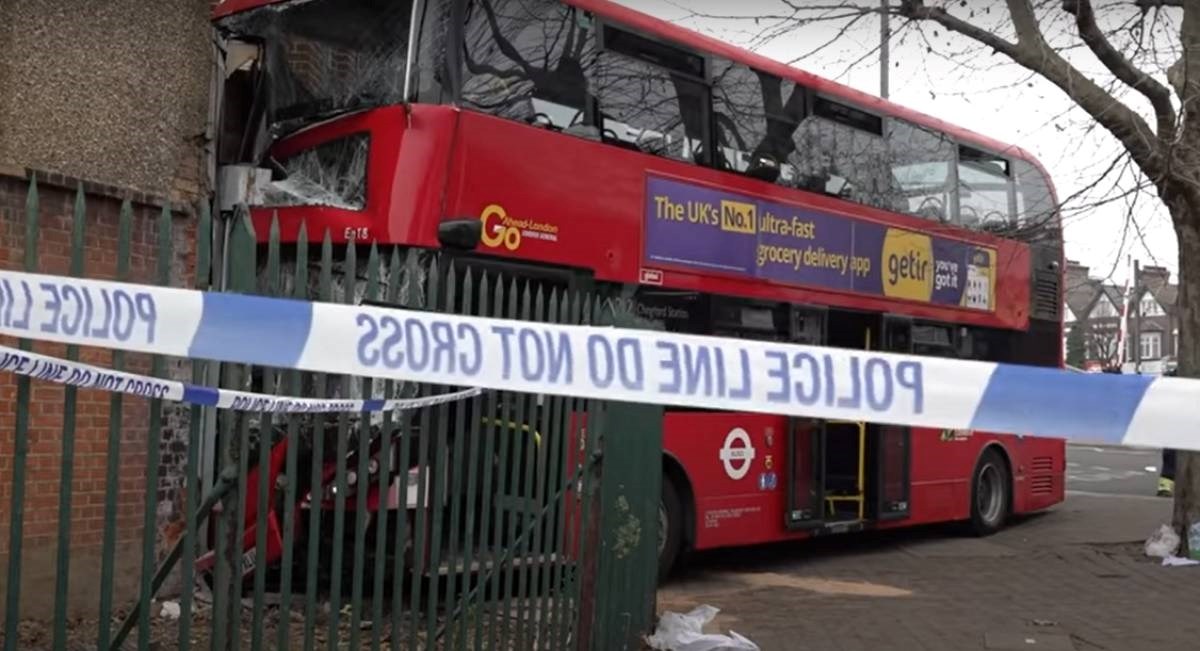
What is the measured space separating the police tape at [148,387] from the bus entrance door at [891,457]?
813 cm

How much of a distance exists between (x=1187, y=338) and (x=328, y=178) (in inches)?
323

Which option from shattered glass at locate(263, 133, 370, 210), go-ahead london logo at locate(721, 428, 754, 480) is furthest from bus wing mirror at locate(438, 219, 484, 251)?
go-ahead london logo at locate(721, 428, 754, 480)

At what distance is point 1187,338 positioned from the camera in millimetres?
10922

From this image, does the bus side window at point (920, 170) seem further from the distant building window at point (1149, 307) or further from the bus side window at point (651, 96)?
the distant building window at point (1149, 307)

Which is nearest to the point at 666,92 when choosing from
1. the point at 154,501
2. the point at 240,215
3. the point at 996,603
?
the point at 996,603

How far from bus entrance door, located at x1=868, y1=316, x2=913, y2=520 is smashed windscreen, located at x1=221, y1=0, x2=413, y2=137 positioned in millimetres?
5793

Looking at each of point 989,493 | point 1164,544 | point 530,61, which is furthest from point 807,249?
point 989,493

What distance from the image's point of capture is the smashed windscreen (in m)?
7.59

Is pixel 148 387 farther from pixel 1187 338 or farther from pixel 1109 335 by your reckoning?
pixel 1109 335

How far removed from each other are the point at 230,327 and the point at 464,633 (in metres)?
1.95

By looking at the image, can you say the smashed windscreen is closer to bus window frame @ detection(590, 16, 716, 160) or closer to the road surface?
bus window frame @ detection(590, 16, 716, 160)

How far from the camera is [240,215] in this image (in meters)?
3.78

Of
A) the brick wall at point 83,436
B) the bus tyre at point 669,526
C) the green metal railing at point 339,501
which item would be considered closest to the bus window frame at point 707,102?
the green metal railing at point 339,501

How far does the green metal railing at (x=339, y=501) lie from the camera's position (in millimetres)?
3451
